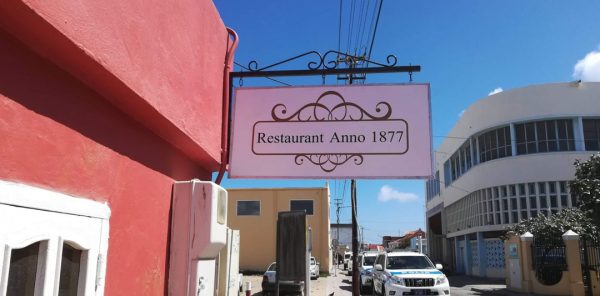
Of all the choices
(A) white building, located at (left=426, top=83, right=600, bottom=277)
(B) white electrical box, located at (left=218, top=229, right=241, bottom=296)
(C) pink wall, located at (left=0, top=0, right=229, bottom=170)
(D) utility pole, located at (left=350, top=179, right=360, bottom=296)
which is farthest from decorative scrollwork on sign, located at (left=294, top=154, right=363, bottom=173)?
(A) white building, located at (left=426, top=83, right=600, bottom=277)

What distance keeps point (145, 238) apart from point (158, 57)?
1294 mm

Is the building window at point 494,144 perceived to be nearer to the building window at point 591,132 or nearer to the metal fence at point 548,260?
the building window at point 591,132

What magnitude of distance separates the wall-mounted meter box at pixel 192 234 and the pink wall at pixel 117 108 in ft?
0.37

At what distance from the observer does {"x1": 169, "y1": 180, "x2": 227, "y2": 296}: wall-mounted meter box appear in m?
4.27

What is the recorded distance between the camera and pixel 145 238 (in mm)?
3822

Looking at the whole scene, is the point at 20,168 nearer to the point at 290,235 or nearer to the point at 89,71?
the point at 89,71

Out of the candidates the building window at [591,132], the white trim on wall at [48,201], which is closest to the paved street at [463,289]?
the building window at [591,132]

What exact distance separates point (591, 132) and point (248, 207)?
23460mm

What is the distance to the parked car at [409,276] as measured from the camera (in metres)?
16.0

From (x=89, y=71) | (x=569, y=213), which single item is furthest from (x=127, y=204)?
(x=569, y=213)

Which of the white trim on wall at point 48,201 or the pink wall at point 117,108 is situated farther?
the pink wall at point 117,108

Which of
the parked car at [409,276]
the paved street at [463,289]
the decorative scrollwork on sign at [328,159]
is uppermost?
the decorative scrollwork on sign at [328,159]

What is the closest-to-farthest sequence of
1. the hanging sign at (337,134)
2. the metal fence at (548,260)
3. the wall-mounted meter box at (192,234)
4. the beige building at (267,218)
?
the wall-mounted meter box at (192,234)
the hanging sign at (337,134)
the metal fence at (548,260)
the beige building at (267,218)

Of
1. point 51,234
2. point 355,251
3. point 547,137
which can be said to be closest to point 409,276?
point 355,251
